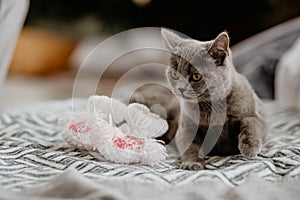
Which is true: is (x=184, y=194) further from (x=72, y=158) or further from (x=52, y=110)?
(x=52, y=110)

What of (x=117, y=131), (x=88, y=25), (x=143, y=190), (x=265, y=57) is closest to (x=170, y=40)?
(x=117, y=131)

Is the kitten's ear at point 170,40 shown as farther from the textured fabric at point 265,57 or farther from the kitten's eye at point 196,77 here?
the textured fabric at point 265,57

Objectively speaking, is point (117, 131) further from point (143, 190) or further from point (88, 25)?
point (88, 25)

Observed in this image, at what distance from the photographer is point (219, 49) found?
43.9 inches

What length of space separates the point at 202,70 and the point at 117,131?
0.80 ft

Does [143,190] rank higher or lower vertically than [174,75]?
lower

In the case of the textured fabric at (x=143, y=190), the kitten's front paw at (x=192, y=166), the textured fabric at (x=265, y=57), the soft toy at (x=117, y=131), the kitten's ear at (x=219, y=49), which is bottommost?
the kitten's front paw at (x=192, y=166)

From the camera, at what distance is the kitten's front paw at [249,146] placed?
1.12 meters

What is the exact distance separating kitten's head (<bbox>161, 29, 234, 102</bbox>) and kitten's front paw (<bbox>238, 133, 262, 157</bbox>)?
0.11m

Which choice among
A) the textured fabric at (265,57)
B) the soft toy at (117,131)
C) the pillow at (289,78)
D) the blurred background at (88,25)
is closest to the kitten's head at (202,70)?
the soft toy at (117,131)

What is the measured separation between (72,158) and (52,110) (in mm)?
611

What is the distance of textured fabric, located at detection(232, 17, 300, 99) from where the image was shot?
1942 millimetres

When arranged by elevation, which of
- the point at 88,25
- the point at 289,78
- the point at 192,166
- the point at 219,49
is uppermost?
the point at 88,25

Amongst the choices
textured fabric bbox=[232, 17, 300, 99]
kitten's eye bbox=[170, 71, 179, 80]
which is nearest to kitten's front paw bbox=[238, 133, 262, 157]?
kitten's eye bbox=[170, 71, 179, 80]
